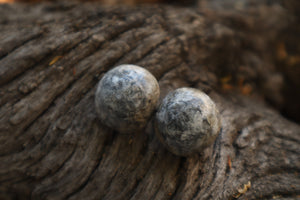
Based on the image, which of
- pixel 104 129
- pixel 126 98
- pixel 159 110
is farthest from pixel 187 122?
pixel 104 129

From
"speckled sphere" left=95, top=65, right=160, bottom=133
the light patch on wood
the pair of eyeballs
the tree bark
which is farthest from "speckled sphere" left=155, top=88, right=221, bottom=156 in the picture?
the light patch on wood

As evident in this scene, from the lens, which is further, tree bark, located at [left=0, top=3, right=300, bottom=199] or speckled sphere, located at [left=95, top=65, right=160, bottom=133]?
tree bark, located at [left=0, top=3, right=300, bottom=199]

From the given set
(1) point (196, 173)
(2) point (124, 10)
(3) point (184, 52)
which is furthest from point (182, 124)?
(2) point (124, 10)

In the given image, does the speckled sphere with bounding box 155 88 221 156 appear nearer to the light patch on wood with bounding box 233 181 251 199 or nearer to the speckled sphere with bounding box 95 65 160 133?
the speckled sphere with bounding box 95 65 160 133

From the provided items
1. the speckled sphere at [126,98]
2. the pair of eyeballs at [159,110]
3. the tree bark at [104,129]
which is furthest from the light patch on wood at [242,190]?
the speckled sphere at [126,98]

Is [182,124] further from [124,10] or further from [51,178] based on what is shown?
[124,10]

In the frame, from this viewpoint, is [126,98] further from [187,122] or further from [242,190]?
[242,190]

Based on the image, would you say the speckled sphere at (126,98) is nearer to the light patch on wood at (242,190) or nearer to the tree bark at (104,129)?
the tree bark at (104,129)
